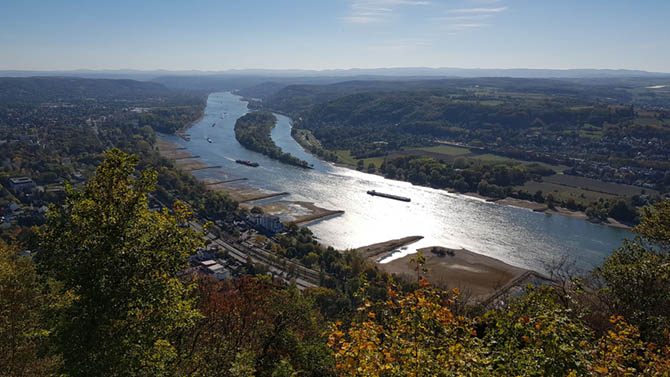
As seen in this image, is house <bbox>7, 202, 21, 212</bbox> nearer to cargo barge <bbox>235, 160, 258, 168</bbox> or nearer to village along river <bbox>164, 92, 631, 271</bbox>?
village along river <bbox>164, 92, 631, 271</bbox>

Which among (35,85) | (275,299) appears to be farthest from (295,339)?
(35,85)

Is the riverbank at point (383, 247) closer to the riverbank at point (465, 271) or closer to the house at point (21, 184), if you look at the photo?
the riverbank at point (465, 271)

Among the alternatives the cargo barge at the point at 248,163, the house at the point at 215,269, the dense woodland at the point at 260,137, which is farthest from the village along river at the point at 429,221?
the house at the point at 215,269

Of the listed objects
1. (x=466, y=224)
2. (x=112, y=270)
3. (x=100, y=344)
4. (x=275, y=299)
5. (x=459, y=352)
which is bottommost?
(x=466, y=224)

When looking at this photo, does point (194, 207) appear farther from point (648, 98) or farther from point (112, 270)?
point (648, 98)

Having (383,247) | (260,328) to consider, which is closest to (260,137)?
(383,247)

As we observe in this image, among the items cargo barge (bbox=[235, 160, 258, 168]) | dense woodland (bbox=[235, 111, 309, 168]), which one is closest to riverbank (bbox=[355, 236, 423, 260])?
dense woodland (bbox=[235, 111, 309, 168])
